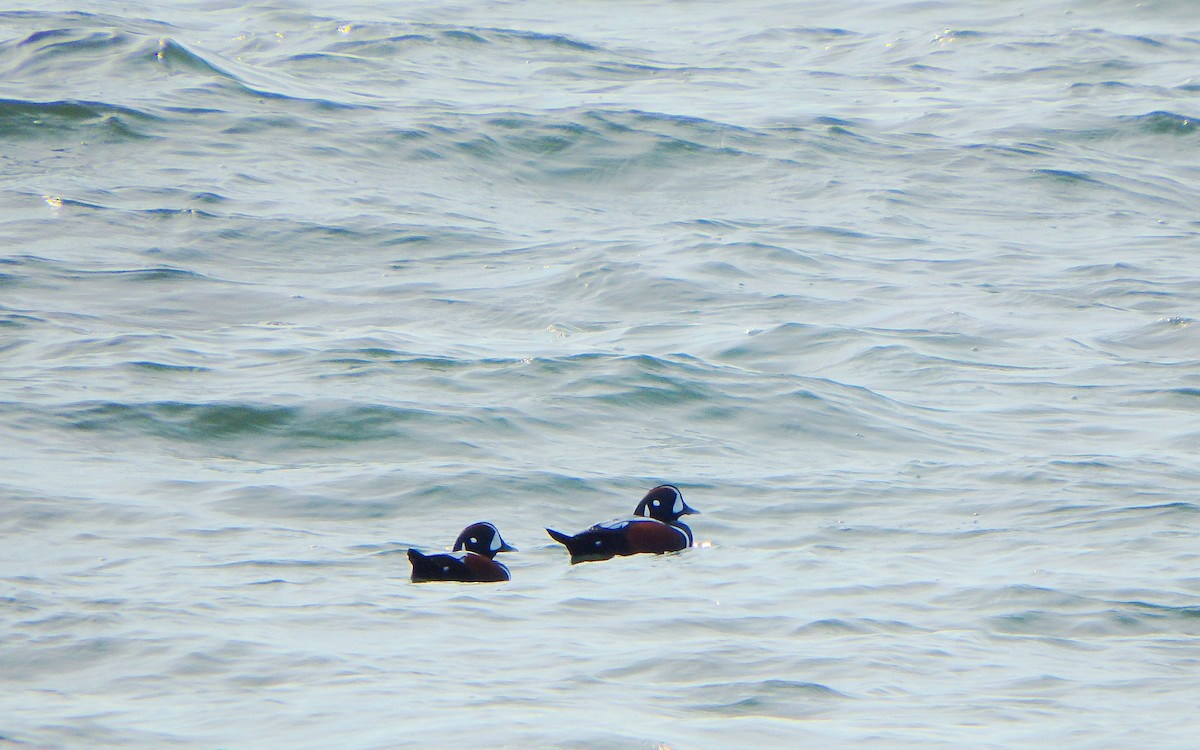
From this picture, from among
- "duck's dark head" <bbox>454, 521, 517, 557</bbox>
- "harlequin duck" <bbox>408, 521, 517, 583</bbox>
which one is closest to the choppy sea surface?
"harlequin duck" <bbox>408, 521, 517, 583</bbox>

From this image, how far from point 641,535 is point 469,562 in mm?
957

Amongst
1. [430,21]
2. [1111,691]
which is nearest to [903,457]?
[1111,691]

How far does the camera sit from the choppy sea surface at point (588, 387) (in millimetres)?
5934

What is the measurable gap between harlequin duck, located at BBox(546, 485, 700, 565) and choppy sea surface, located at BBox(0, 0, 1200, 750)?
161 mm

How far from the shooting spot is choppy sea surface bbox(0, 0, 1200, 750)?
5934 mm

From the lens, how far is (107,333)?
11.5 m

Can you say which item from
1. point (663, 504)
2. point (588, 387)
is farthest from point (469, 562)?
point (588, 387)

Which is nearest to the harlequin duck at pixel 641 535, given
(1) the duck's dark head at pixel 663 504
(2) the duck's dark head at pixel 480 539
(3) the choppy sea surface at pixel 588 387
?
(1) the duck's dark head at pixel 663 504

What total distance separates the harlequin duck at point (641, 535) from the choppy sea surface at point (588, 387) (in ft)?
0.53

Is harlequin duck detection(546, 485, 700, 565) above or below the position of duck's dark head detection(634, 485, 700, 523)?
below

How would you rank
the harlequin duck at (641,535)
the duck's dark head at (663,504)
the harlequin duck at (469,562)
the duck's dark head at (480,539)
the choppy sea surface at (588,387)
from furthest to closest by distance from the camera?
the duck's dark head at (663,504), the harlequin duck at (641,535), the duck's dark head at (480,539), the harlequin duck at (469,562), the choppy sea surface at (588,387)

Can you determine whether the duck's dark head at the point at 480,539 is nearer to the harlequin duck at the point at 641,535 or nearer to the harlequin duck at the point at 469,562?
the harlequin duck at the point at 469,562

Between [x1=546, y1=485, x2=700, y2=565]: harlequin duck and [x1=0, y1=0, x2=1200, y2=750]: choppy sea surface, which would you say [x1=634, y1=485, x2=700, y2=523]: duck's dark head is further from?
[x1=0, y1=0, x2=1200, y2=750]: choppy sea surface

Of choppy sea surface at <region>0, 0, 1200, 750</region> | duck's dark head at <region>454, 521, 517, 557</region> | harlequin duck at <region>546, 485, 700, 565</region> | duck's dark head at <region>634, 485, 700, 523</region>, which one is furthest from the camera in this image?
duck's dark head at <region>634, 485, 700, 523</region>
